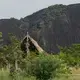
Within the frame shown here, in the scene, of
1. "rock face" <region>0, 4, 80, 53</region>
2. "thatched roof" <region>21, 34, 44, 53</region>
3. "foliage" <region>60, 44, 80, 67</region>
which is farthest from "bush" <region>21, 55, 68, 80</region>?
"rock face" <region>0, 4, 80, 53</region>

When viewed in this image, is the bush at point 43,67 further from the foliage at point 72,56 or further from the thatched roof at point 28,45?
the foliage at point 72,56

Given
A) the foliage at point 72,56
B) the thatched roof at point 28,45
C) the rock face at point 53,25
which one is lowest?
the foliage at point 72,56

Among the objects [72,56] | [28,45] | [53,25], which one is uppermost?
[53,25]

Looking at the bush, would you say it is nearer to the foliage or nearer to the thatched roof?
the thatched roof

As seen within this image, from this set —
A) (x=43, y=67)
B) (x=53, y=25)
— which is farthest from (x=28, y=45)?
(x=53, y=25)

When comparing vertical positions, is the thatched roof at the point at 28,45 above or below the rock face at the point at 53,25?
below

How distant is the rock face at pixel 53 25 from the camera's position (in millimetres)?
60906

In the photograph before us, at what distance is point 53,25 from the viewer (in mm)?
66938

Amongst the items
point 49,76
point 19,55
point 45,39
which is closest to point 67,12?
point 45,39

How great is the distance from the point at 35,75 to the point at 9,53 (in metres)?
6.60

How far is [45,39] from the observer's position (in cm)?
6009

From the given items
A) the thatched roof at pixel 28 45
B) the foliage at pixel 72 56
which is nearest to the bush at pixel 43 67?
the thatched roof at pixel 28 45

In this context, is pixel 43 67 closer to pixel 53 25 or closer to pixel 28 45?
pixel 28 45

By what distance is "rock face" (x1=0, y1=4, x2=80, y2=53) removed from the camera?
60.9 meters
